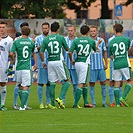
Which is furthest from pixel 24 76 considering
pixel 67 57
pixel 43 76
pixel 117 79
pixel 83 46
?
pixel 117 79

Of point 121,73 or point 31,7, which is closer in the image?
point 121,73

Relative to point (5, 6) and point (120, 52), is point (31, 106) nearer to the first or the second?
point (120, 52)

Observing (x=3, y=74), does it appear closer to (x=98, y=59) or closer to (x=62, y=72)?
(x=62, y=72)

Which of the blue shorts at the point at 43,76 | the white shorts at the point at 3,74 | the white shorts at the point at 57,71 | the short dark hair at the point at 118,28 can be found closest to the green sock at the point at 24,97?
the white shorts at the point at 3,74

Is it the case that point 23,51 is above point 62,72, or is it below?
above

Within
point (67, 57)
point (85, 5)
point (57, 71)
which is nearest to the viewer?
point (57, 71)

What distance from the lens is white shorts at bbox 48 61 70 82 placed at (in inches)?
800

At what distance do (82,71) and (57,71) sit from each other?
714mm

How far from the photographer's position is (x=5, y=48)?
2025 centimetres

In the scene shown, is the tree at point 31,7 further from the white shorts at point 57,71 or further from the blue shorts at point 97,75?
the white shorts at point 57,71

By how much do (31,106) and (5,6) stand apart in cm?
1818

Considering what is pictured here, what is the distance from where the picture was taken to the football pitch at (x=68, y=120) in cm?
1516

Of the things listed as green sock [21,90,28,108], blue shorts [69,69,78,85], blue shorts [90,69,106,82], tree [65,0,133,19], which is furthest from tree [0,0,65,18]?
green sock [21,90,28,108]

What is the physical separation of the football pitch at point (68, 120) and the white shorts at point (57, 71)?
837 mm
